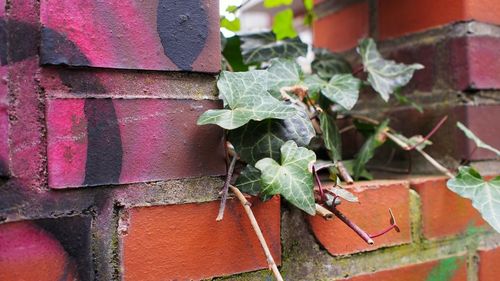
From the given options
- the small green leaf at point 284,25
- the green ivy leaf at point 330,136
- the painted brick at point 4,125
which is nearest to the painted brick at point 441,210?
the green ivy leaf at point 330,136

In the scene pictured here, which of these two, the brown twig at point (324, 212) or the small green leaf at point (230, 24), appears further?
the small green leaf at point (230, 24)

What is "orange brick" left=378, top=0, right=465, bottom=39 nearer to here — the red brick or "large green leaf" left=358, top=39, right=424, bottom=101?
"large green leaf" left=358, top=39, right=424, bottom=101

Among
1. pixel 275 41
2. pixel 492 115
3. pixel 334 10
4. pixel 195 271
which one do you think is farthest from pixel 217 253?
pixel 334 10

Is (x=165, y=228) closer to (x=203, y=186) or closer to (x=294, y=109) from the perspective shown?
(x=203, y=186)

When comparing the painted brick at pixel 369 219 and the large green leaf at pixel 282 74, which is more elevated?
the large green leaf at pixel 282 74

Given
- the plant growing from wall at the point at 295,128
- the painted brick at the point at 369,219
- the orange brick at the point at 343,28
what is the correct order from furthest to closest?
the orange brick at the point at 343,28 → the painted brick at the point at 369,219 → the plant growing from wall at the point at 295,128

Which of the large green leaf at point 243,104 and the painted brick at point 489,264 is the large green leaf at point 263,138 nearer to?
the large green leaf at point 243,104

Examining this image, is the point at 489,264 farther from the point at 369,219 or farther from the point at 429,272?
the point at 369,219
